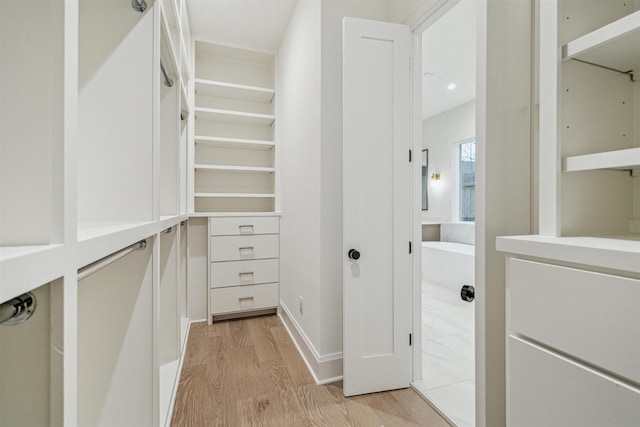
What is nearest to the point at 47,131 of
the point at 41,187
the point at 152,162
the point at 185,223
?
the point at 41,187

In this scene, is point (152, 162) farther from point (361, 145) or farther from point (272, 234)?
point (272, 234)

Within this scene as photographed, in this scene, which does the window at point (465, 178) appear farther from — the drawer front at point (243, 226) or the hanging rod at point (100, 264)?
the hanging rod at point (100, 264)

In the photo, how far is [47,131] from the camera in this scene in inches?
17.1

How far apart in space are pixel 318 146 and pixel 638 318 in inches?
62.1

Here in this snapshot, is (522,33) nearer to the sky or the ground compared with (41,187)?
nearer to the sky

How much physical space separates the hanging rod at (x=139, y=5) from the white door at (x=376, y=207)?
951 mm

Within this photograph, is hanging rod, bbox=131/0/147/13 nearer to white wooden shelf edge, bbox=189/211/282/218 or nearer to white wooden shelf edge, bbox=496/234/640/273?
white wooden shelf edge, bbox=496/234/640/273

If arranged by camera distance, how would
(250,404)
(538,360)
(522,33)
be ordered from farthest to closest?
(250,404) < (522,33) < (538,360)

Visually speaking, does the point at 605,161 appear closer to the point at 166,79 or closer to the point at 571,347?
the point at 571,347

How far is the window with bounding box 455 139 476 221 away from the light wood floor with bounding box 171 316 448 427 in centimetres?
449

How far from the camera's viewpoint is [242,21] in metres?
2.55

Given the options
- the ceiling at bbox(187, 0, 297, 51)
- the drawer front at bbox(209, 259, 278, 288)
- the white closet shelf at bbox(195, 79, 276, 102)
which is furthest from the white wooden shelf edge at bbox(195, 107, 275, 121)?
the drawer front at bbox(209, 259, 278, 288)

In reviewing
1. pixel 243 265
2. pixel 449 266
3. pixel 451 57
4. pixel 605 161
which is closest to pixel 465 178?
pixel 449 266

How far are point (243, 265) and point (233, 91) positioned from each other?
5.85 feet
